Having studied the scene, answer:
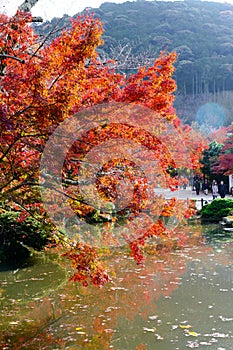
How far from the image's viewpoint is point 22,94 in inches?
156

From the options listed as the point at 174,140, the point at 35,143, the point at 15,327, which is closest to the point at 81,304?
the point at 15,327

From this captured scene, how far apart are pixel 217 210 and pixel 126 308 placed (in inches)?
448

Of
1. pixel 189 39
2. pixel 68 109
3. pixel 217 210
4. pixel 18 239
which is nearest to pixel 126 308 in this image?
pixel 68 109

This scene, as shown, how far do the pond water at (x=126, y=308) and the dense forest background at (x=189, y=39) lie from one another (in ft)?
159

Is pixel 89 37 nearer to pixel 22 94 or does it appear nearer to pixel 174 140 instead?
pixel 22 94

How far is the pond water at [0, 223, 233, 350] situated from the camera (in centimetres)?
489

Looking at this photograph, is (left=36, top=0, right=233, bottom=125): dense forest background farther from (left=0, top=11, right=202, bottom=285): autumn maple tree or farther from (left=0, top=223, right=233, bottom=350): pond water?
(left=0, top=11, right=202, bottom=285): autumn maple tree

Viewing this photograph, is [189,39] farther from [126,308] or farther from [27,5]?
[126,308]

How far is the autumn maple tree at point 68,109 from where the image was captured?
3861 mm

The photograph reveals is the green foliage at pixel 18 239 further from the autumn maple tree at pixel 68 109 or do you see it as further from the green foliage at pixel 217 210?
the green foliage at pixel 217 210

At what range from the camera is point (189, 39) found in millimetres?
73438

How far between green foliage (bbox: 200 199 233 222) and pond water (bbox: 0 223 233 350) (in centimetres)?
763

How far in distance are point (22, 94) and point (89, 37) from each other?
0.84m

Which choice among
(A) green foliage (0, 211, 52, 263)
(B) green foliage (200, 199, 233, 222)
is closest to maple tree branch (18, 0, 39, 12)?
(A) green foliage (0, 211, 52, 263)
